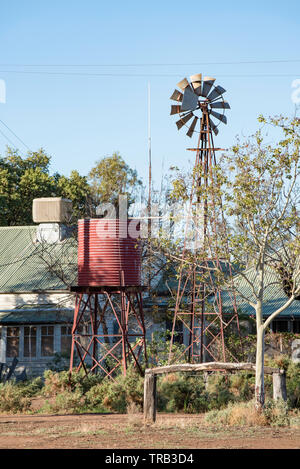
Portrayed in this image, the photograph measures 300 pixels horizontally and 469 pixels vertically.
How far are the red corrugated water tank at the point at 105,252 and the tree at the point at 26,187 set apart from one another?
68.6 feet

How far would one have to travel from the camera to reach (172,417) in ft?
54.1

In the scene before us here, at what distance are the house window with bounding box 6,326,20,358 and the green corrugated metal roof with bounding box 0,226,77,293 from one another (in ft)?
5.42

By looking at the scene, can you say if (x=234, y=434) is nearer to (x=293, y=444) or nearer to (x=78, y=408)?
(x=293, y=444)

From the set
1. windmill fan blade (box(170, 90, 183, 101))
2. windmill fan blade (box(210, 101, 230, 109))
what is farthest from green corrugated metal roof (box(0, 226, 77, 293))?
windmill fan blade (box(210, 101, 230, 109))

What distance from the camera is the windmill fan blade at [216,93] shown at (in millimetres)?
23609

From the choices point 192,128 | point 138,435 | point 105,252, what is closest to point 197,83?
point 192,128

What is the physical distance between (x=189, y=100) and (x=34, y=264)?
38.3 feet

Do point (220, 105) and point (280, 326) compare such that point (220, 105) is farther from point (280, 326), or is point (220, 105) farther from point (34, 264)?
point (34, 264)

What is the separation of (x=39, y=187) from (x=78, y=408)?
26.7m

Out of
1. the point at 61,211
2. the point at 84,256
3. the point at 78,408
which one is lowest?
the point at 78,408

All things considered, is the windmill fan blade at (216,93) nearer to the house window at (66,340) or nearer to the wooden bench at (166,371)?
the house window at (66,340)

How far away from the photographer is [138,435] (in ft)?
42.6
